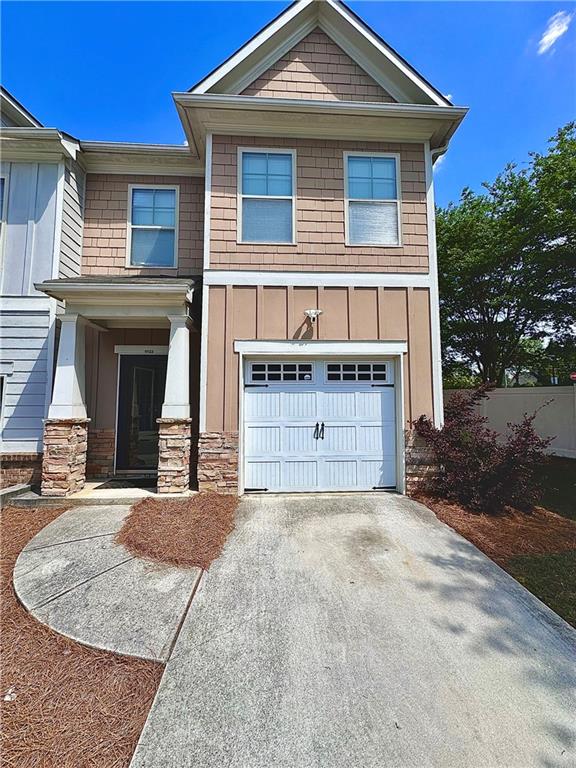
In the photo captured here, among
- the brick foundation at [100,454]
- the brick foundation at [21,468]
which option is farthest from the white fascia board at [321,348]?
the brick foundation at [21,468]

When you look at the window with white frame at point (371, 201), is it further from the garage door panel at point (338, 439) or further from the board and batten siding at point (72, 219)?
the board and batten siding at point (72, 219)

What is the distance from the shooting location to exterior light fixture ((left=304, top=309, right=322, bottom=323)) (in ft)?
20.4

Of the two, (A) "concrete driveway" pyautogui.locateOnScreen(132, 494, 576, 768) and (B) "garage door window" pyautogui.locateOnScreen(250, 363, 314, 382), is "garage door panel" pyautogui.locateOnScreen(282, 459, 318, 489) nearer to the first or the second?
(B) "garage door window" pyautogui.locateOnScreen(250, 363, 314, 382)

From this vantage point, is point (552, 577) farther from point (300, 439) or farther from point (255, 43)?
point (255, 43)

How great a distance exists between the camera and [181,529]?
4535 millimetres

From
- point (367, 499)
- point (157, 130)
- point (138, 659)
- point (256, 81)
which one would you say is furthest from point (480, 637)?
point (157, 130)

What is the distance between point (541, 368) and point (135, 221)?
14284mm

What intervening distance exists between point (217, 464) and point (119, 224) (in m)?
5.31

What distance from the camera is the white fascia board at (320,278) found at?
20.6ft

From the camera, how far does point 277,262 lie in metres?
6.36

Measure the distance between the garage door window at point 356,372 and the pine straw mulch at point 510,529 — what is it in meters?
2.17

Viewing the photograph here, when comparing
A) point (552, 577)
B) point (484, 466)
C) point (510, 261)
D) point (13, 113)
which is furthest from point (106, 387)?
point (510, 261)

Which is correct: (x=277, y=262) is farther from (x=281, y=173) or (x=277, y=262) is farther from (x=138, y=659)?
(x=138, y=659)

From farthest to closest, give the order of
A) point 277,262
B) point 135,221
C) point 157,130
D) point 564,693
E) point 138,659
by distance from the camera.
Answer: point 157,130 → point 135,221 → point 277,262 → point 138,659 → point 564,693
